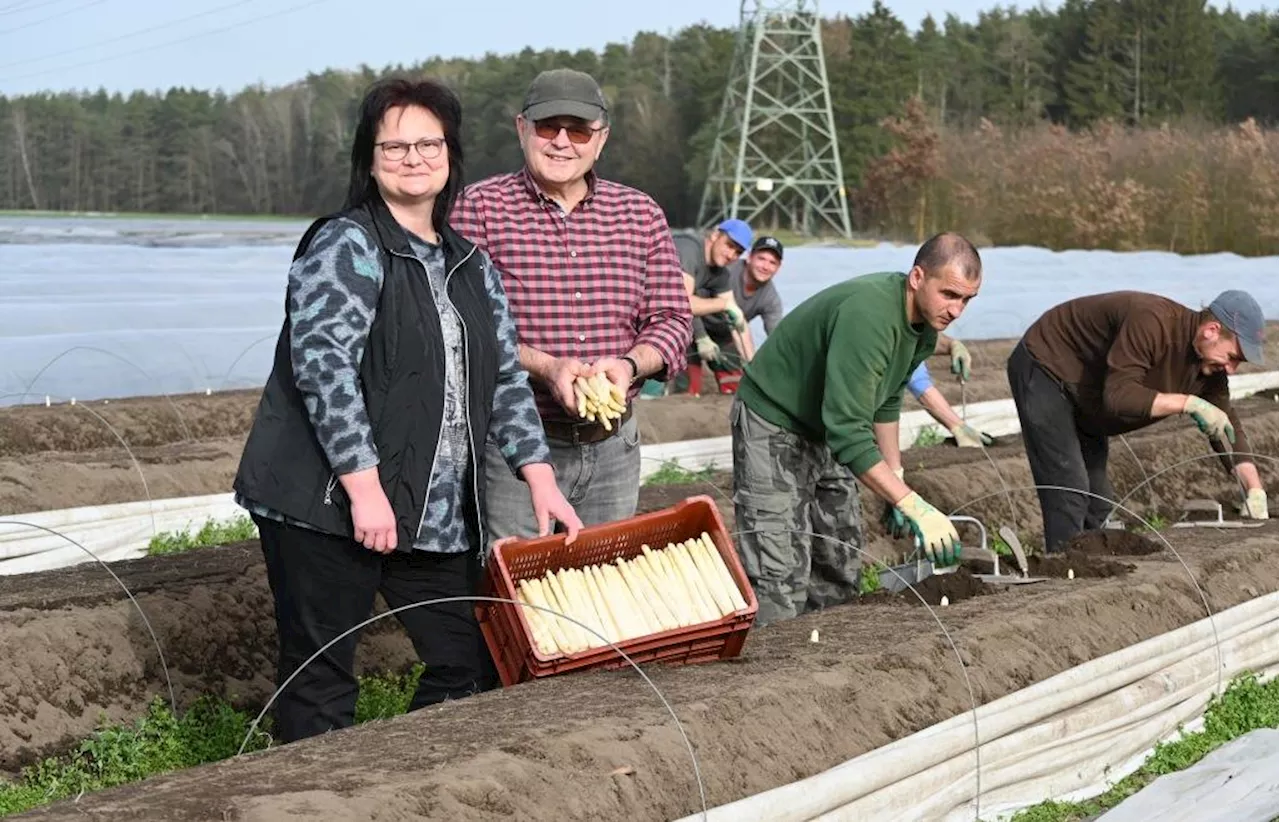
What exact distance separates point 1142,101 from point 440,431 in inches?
1419

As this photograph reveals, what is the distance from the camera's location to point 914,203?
92.0ft

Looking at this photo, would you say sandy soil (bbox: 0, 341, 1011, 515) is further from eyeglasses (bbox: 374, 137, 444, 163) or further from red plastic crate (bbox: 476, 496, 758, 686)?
eyeglasses (bbox: 374, 137, 444, 163)

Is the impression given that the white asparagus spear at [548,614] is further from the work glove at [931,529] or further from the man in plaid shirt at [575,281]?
the work glove at [931,529]

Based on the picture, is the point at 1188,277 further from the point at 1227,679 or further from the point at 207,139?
the point at 207,139

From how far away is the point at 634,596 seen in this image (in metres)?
3.66

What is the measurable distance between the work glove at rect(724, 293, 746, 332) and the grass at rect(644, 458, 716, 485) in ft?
2.43

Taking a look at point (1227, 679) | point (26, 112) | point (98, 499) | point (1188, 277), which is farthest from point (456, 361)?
point (26, 112)

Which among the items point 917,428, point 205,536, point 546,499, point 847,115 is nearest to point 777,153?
point 847,115

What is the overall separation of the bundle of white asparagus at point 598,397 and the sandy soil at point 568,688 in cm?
58

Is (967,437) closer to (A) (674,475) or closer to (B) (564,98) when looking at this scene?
(A) (674,475)

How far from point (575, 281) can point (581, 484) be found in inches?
17.9

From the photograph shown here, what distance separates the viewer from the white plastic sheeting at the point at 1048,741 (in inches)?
140

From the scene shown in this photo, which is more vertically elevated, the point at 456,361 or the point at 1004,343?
the point at 456,361

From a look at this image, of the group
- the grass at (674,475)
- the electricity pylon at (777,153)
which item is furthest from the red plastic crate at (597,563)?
the electricity pylon at (777,153)
